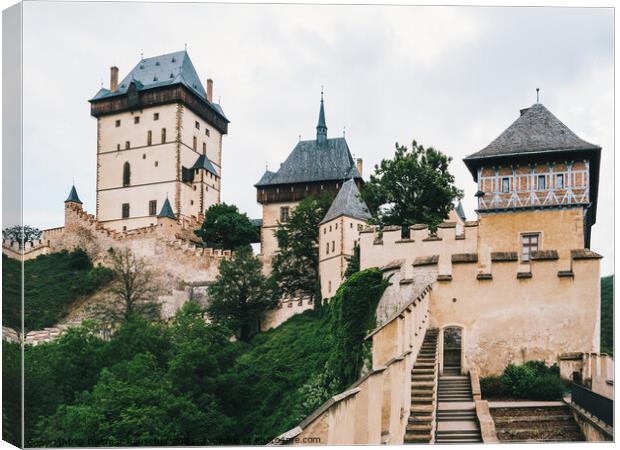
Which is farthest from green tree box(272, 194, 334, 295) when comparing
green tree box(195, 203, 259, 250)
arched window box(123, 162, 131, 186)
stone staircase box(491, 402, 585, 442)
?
stone staircase box(491, 402, 585, 442)

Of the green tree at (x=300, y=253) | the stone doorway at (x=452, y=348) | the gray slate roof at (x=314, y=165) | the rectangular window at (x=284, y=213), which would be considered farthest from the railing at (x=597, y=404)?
the rectangular window at (x=284, y=213)

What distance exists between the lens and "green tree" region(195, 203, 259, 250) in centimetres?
3195

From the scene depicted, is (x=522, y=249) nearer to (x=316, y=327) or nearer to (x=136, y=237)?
(x=316, y=327)

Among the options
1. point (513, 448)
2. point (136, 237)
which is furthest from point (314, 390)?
point (136, 237)

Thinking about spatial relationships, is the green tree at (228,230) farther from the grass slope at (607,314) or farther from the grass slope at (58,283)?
the grass slope at (607,314)

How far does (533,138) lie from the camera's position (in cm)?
1605

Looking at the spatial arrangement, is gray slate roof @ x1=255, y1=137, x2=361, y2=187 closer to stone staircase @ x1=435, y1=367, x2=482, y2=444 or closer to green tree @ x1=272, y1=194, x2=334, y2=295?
green tree @ x1=272, y1=194, x2=334, y2=295

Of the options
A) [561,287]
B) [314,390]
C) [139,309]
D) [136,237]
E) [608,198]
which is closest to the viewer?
[608,198]

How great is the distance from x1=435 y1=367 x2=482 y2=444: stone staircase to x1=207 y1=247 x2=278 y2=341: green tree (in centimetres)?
1041

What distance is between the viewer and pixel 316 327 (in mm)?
21891

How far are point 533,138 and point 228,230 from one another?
58.1 ft

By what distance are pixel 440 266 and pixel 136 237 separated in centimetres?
1733

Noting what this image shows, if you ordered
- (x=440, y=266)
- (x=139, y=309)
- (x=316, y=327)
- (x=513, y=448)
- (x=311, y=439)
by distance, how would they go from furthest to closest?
(x=139, y=309)
(x=316, y=327)
(x=440, y=266)
(x=513, y=448)
(x=311, y=439)

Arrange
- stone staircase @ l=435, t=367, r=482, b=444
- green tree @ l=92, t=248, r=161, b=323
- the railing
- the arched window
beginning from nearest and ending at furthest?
stone staircase @ l=435, t=367, r=482, b=444
the railing
green tree @ l=92, t=248, r=161, b=323
the arched window
